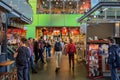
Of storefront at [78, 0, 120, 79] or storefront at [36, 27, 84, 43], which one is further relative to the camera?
storefront at [36, 27, 84, 43]

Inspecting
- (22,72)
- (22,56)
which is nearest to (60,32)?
(22,72)

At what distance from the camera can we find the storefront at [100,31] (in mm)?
13228

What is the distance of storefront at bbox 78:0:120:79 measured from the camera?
1323 centimetres

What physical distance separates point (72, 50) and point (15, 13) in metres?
3.82

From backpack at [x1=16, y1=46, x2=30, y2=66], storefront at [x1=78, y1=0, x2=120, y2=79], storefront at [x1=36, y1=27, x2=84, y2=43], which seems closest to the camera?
backpack at [x1=16, y1=46, x2=30, y2=66]

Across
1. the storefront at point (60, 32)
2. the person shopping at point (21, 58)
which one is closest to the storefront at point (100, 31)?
the person shopping at point (21, 58)

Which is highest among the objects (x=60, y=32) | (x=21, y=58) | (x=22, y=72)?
(x=60, y=32)

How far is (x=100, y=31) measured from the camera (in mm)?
18359

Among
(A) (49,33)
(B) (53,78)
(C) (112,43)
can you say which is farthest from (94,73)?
(A) (49,33)

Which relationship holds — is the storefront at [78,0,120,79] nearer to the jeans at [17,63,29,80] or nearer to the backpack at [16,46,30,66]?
the backpack at [16,46,30,66]

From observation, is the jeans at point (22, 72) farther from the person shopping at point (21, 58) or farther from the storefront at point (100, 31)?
the storefront at point (100, 31)

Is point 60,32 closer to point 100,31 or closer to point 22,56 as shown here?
point 100,31

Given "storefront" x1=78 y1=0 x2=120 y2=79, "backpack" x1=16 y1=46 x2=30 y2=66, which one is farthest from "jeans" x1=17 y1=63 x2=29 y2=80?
"storefront" x1=78 y1=0 x2=120 y2=79

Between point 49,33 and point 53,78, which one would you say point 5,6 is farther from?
point 49,33
